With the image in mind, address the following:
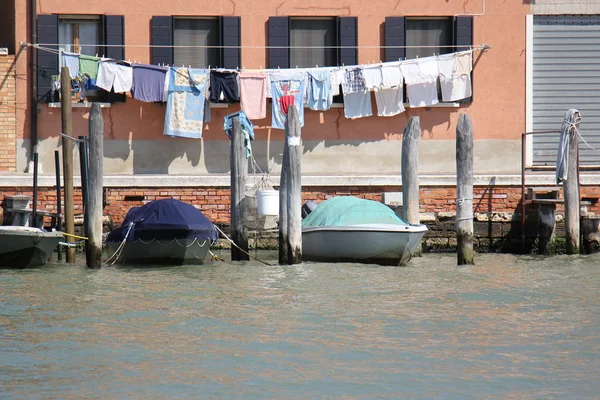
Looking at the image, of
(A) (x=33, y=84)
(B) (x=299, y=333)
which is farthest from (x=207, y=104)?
(B) (x=299, y=333)

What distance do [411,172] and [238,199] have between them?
2.44 meters

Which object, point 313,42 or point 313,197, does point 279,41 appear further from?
point 313,197

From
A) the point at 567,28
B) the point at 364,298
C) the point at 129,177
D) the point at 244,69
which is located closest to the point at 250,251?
the point at 129,177

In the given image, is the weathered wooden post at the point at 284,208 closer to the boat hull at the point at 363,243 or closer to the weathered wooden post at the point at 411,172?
the boat hull at the point at 363,243

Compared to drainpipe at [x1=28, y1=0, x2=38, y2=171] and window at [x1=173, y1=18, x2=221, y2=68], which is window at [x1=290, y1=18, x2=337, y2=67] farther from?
drainpipe at [x1=28, y1=0, x2=38, y2=171]

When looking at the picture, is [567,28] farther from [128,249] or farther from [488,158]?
[128,249]

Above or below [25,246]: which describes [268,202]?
above

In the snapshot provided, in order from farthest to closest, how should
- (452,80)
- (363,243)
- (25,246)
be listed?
(452,80)
(363,243)
(25,246)

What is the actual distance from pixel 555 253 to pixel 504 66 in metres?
3.90

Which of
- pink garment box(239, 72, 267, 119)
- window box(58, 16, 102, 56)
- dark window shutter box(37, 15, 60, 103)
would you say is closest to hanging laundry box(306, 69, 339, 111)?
pink garment box(239, 72, 267, 119)

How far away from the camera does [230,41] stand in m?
19.5

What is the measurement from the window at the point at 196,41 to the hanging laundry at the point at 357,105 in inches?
89.1

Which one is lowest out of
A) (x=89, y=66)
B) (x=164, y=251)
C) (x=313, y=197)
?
(x=164, y=251)

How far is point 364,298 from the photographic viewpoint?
13.0 metres
